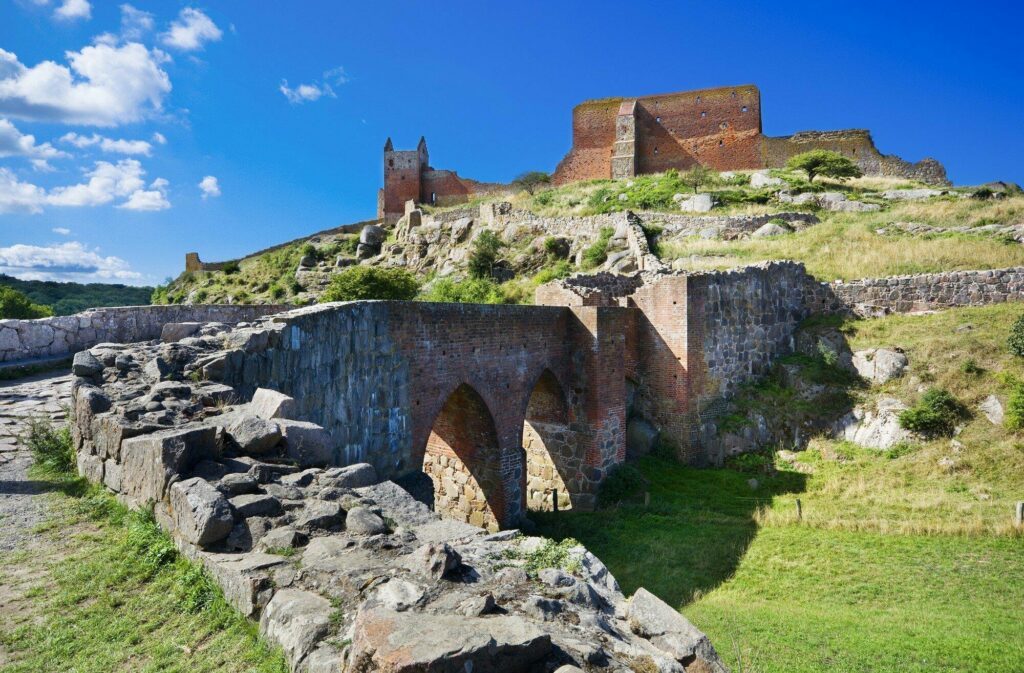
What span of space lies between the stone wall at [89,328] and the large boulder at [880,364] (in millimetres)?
16835

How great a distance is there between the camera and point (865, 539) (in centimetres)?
1132

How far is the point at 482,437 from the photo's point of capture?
547 inches

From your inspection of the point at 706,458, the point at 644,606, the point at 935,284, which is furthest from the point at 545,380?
the point at 935,284

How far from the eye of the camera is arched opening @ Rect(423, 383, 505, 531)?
13.7 metres

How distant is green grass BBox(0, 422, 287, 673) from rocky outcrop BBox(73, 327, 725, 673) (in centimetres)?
15

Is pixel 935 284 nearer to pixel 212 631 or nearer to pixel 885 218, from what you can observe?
pixel 885 218

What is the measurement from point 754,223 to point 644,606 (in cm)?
2697

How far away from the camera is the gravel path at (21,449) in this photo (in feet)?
17.4

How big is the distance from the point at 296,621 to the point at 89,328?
1268 centimetres

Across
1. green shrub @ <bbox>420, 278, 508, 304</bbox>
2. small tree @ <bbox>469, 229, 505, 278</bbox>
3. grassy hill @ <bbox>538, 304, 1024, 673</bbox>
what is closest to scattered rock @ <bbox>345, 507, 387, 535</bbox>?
grassy hill @ <bbox>538, 304, 1024, 673</bbox>

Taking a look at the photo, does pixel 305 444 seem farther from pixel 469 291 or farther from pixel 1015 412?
pixel 469 291

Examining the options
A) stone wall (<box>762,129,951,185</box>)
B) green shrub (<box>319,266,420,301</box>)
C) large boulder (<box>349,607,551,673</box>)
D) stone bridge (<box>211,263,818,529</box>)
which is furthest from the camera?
stone wall (<box>762,129,951,185</box>)

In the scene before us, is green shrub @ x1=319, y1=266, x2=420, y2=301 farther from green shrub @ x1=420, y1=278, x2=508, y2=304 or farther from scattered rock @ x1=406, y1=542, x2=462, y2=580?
scattered rock @ x1=406, y1=542, x2=462, y2=580

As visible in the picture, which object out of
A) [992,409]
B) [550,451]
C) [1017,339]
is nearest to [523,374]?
[550,451]
